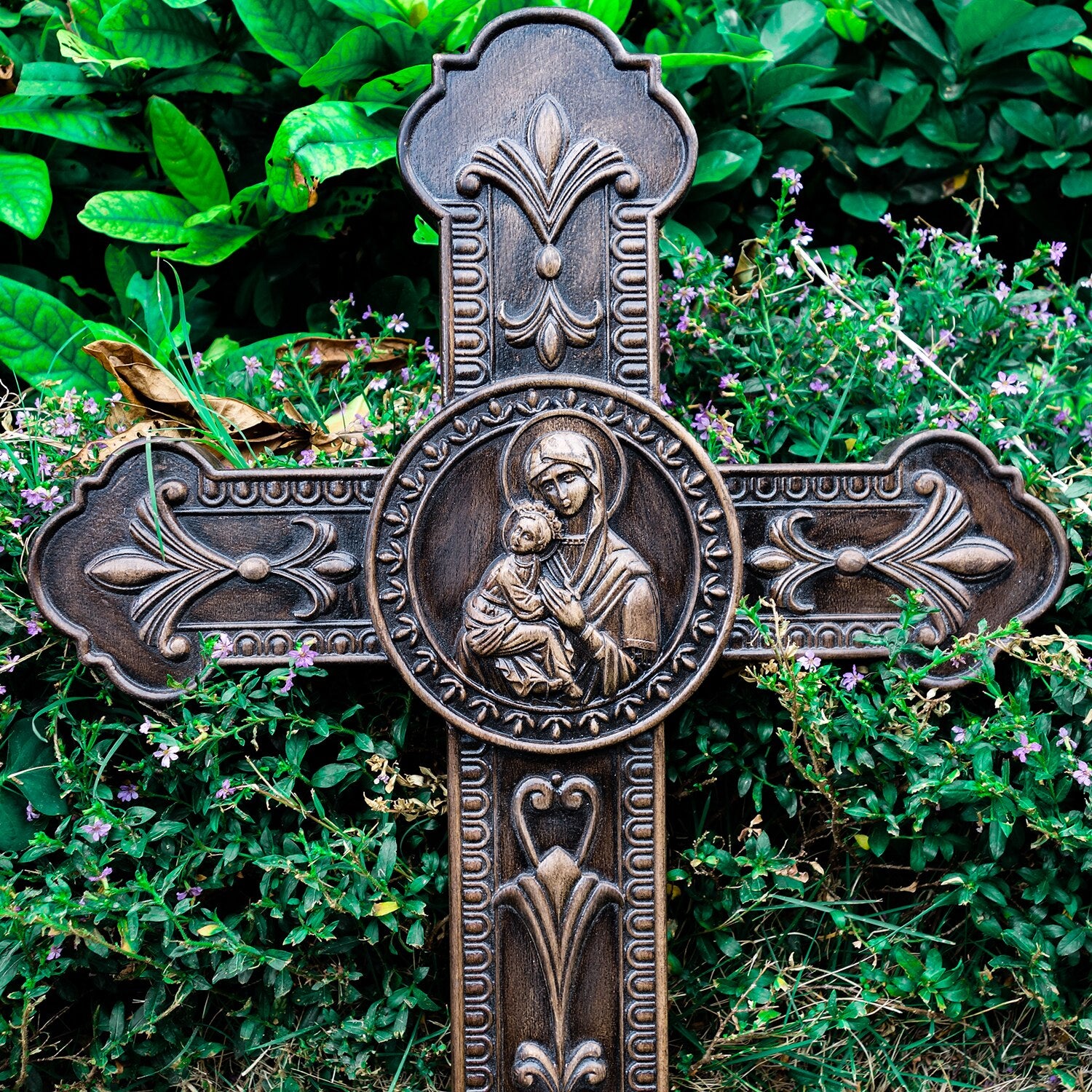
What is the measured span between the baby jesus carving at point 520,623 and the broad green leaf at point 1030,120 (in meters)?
1.46

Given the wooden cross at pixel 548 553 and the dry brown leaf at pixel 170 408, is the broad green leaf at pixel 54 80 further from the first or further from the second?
the wooden cross at pixel 548 553

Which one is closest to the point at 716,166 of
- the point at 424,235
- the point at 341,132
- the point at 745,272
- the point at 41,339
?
the point at 745,272

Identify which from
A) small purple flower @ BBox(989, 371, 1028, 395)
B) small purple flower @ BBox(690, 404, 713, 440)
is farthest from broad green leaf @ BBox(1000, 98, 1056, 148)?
small purple flower @ BBox(690, 404, 713, 440)

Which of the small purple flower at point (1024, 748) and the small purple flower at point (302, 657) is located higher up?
the small purple flower at point (302, 657)

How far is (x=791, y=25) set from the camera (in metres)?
2.14

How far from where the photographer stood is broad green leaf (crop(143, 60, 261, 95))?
2.12 metres

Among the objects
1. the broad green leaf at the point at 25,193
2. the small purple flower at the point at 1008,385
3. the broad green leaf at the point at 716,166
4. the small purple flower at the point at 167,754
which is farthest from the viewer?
the broad green leaf at the point at 716,166

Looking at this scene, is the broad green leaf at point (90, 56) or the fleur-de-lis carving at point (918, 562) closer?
the fleur-de-lis carving at point (918, 562)

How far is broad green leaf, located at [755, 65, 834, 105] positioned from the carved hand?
4.12 ft

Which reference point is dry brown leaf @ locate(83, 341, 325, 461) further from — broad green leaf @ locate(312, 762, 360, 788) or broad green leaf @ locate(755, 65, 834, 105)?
broad green leaf @ locate(755, 65, 834, 105)

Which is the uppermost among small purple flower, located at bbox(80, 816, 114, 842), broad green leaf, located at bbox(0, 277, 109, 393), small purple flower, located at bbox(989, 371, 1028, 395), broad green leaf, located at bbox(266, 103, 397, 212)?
broad green leaf, located at bbox(266, 103, 397, 212)

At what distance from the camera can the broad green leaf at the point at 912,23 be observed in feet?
7.02

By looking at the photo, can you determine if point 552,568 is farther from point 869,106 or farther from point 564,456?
point 869,106

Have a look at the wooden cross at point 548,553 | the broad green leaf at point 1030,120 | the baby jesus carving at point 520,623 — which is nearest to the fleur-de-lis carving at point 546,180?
the wooden cross at point 548,553
